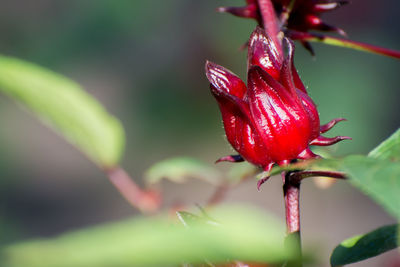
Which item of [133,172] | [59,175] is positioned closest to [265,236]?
[133,172]

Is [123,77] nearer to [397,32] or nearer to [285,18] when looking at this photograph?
[397,32]

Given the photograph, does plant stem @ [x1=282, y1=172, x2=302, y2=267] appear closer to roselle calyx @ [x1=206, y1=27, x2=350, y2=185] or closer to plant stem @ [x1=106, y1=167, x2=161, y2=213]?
roselle calyx @ [x1=206, y1=27, x2=350, y2=185]

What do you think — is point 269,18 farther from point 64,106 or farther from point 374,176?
point 64,106

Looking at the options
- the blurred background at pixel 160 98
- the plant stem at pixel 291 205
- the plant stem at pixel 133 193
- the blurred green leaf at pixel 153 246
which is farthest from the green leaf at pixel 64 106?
the blurred background at pixel 160 98

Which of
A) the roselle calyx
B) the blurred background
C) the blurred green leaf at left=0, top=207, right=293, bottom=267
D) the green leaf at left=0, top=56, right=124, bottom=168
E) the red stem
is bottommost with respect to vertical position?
the blurred green leaf at left=0, top=207, right=293, bottom=267

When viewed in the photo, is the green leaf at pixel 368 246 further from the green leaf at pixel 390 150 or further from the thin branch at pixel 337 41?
the thin branch at pixel 337 41

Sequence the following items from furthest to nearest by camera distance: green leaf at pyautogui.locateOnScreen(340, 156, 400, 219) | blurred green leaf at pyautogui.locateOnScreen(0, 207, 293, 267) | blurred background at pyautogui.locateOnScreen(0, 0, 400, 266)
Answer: blurred background at pyautogui.locateOnScreen(0, 0, 400, 266), green leaf at pyautogui.locateOnScreen(340, 156, 400, 219), blurred green leaf at pyautogui.locateOnScreen(0, 207, 293, 267)

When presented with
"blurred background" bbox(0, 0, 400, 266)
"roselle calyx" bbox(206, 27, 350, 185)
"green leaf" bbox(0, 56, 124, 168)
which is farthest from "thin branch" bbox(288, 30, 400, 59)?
"blurred background" bbox(0, 0, 400, 266)
